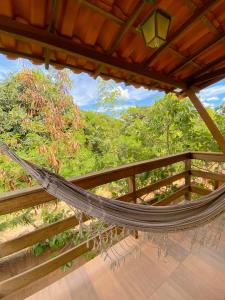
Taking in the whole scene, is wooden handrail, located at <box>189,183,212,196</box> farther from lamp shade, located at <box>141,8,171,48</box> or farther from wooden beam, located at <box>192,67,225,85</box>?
lamp shade, located at <box>141,8,171,48</box>

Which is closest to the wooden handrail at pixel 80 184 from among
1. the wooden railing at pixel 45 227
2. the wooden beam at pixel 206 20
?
the wooden railing at pixel 45 227

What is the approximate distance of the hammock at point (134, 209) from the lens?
88cm

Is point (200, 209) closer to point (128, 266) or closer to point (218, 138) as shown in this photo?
point (128, 266)

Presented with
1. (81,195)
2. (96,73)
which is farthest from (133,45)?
(81,195)

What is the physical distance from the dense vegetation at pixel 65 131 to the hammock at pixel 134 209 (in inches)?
71.5

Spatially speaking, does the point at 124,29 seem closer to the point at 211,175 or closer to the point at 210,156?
the point at 210,156

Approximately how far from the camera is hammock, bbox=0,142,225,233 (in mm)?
879

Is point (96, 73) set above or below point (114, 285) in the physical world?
above

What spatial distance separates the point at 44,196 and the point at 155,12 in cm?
114

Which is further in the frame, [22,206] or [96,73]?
[96,73]

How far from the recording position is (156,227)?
1.02 metres

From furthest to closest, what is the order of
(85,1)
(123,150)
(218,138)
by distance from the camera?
1. (123,150)
2. (218,138)
3. (85,1)

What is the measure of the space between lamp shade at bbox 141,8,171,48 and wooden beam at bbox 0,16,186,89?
36 cm

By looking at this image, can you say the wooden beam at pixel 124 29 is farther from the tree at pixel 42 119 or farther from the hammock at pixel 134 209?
the tree at pixel 42 119
